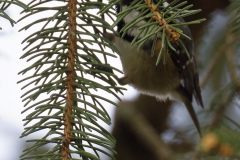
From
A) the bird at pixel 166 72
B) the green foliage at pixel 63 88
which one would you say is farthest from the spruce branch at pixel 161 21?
the bird at pixel 166 72

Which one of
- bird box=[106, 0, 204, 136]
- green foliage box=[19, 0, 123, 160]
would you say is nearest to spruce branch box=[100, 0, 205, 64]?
green foliage box=[19, 0, 123, 160]

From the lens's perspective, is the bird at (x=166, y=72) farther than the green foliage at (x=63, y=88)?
Yes

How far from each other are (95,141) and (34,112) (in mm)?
77

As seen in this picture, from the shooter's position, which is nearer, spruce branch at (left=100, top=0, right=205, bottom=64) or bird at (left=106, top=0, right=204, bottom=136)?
spruce branch at (left=100, top=0, right=205, bottom=64)

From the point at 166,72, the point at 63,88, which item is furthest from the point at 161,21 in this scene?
the point at 166,72

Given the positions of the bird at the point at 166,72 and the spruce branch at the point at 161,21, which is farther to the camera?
the bird at the point at 166,72

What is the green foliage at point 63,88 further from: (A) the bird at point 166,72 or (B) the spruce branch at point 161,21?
(A) the bird at point 166,72

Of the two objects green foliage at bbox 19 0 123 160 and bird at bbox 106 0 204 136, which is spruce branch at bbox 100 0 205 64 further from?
bird at bbox 106 0 204 136

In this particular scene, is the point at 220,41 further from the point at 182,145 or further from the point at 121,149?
the point at 121,149

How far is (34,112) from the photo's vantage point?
469 millimetres

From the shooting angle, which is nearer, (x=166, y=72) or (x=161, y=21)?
(x=161, y=21)

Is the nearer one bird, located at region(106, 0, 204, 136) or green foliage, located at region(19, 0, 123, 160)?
green foliage, located at region(19, 0, 123, 160)

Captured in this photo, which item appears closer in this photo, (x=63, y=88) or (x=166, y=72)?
(x=63, y=88)

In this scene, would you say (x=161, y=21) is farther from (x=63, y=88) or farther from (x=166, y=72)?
(x=166, y=72)
